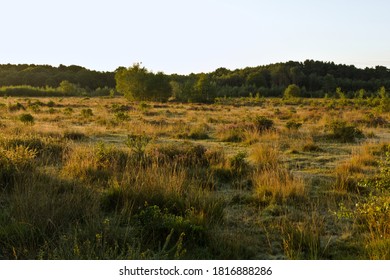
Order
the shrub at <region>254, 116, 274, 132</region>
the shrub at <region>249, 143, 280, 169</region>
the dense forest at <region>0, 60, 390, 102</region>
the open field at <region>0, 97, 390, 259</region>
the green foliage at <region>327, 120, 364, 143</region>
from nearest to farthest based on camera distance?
the open field at <region>0, 97, 390, 259</region>
the shrub at <region>249, 143, 280, 169</region>
the green foliage at <region>327, 120, 364, 143</region>
the shrub at <region>254, 116, 274, 132</region>
the dense forest at <region>0, 60, 390, 102</region>

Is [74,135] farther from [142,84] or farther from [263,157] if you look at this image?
[142,84]

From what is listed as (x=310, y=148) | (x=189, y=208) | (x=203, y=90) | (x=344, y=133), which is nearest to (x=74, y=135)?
(x=310, y=148)

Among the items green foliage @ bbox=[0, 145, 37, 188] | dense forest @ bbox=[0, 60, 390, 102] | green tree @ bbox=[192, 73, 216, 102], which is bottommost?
green foliage @ bbox=[0, 145, 37, 188]

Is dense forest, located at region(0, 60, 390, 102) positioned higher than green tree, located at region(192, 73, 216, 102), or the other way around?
dense forest, located at region(0, 60, 390, 102)

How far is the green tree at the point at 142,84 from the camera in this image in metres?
56.4

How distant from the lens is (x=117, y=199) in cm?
581

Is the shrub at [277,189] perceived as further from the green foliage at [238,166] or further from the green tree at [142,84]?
the green tree at [142,84]

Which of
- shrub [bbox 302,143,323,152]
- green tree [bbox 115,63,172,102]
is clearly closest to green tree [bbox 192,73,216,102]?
green tree [bbox 115,63,172,102]

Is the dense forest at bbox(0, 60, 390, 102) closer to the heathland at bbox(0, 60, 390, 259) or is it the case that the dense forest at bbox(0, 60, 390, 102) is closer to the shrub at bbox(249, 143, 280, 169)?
the shrub at bbox(249, 143, 280, 169)

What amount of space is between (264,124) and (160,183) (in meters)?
12.3

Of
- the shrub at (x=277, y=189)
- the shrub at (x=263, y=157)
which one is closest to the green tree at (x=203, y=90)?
the shrub at (x=263, y=157)

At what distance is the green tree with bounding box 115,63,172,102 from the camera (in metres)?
56.4

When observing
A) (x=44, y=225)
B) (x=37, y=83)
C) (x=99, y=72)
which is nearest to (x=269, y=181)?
(x=44, y=225)

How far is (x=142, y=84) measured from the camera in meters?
56.4
